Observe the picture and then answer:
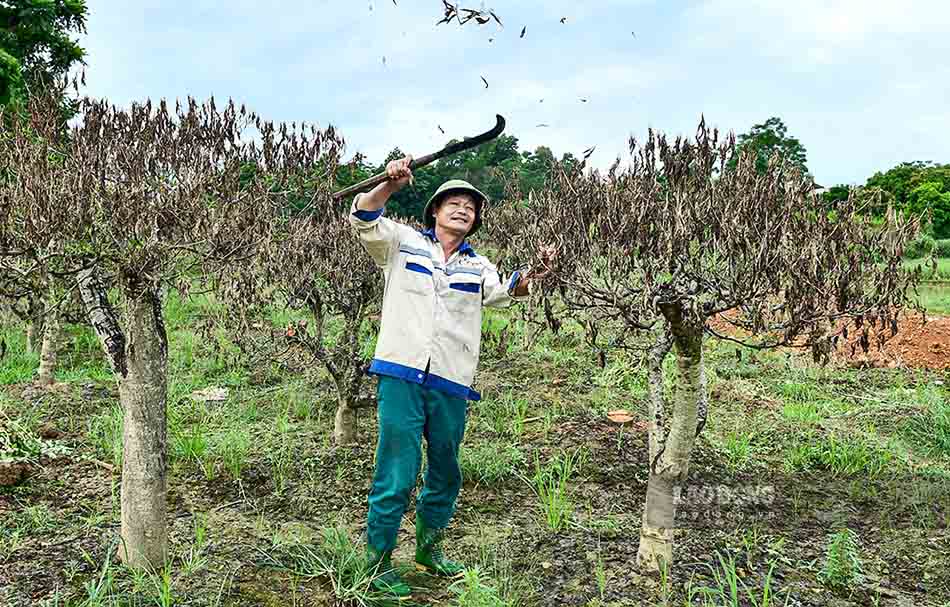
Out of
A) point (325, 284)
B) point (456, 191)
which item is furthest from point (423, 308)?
point (325, 284)

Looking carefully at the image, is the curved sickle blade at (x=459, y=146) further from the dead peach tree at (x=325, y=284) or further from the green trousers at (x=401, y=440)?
the dead peach tree at (x=325, y=284)

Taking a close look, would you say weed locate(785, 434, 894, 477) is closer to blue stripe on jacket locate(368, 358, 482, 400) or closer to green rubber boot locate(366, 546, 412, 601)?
blue stripe on jacket locate(368, 358, 482, 400)

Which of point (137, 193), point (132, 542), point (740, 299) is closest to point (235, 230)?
point (137, 193)

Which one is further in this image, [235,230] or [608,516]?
[608,516]

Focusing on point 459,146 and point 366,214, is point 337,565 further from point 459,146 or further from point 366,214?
point 459,146

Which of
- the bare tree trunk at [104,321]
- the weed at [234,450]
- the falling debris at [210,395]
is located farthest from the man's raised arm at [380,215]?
the falling debris at [210,395]

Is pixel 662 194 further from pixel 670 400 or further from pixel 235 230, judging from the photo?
pixel 670 400

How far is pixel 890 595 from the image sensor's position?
11.5ft

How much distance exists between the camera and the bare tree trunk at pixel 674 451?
3.18 meters

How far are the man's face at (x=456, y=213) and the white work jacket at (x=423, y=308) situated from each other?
0.40 ft

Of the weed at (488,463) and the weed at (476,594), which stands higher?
the weed at (488,463)

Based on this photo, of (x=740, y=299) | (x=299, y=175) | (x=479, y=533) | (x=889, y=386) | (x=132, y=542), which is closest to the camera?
(x=740, y=299)

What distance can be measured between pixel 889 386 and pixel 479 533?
615 centimetres

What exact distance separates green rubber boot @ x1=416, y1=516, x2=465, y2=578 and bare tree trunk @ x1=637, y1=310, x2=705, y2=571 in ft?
3.24
